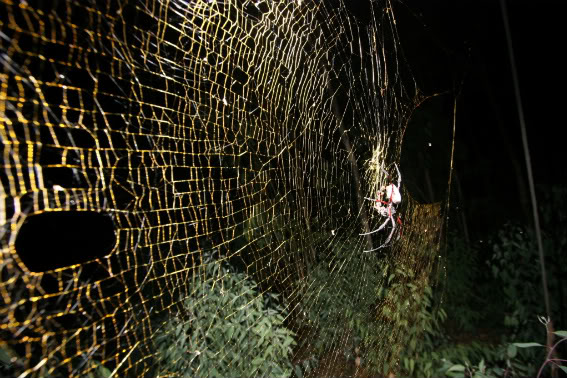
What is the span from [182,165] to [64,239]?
0.22 metres

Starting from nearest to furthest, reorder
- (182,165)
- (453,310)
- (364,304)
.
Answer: (182,165) < (364,304) < (453,310)

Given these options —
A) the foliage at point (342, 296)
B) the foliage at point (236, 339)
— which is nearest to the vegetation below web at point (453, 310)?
the foliage at point (342, 296)

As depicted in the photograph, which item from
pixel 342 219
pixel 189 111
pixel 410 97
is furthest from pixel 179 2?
pixel 410 97

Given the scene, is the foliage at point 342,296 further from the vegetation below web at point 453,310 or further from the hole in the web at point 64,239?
the hole in the web at point 64,239

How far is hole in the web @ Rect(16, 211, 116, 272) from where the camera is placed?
40 cm

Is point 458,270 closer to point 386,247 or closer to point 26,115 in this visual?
point 386,247

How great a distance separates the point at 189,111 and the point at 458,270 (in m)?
2.77

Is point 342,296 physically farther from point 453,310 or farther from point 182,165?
point 453,310

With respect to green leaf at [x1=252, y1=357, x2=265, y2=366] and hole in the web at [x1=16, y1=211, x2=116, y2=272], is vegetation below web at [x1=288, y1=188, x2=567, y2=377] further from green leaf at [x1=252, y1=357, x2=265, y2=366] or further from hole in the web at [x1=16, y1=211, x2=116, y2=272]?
hole in the web at [x1=16, y1=211, x2=116, y2=272]

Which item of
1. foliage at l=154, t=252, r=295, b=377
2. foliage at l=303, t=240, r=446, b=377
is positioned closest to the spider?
foliage at l=303, t=240, r=446, b=377

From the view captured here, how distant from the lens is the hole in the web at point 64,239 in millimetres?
405

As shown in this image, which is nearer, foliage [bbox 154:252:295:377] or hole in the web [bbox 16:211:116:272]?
hole in the web [bbox 16:211:116:272]

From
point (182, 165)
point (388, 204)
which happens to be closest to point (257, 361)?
point (388, 204)

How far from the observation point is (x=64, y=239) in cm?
45
